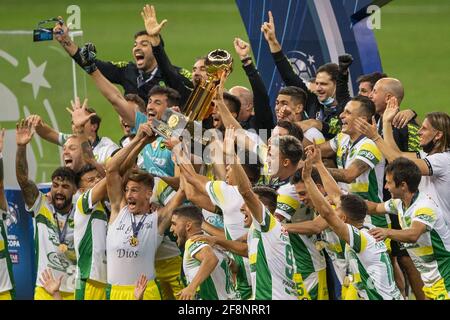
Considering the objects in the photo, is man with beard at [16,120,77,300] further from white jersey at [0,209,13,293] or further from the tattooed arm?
the tattooed arm

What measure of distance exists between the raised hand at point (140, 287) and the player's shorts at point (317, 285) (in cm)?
149

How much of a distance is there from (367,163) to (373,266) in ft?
5.79

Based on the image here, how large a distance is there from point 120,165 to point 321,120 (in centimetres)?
262

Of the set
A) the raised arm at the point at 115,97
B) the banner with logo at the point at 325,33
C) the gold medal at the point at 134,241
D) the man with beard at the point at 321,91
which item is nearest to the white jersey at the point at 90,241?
the gold medal at the point at 134,241

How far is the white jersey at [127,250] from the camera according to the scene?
45.8 ft

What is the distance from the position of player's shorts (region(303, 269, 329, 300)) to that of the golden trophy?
1593 mm

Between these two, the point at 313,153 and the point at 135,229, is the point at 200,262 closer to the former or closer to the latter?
the point at 135,229

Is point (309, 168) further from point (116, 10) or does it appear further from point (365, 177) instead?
point (116, 10)

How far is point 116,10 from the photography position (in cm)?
2814

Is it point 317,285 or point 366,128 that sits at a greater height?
point 366,128

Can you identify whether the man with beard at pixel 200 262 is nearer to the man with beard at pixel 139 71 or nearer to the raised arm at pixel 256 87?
the raised arm at pixel 256 87

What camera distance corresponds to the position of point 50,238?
14617 mm

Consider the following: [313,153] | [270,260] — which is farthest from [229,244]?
[313,153]
